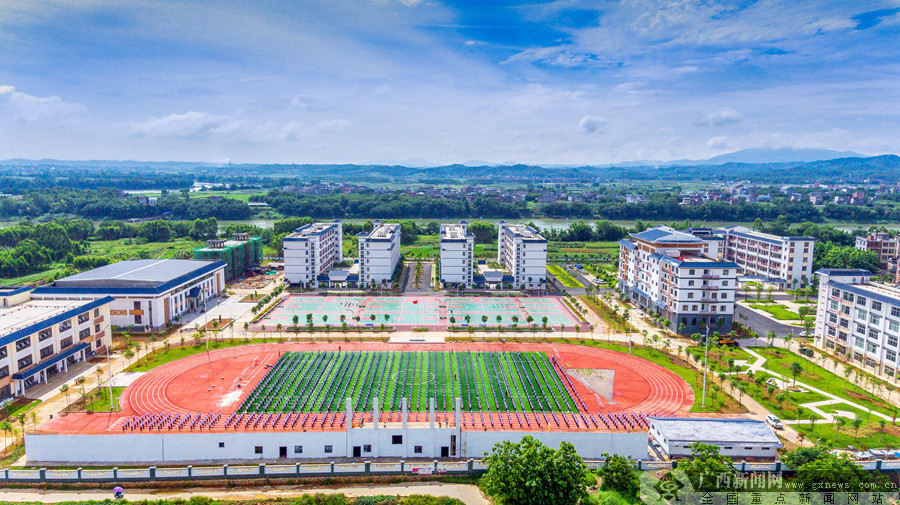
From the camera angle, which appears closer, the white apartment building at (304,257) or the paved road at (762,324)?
the paved road at (762,324)

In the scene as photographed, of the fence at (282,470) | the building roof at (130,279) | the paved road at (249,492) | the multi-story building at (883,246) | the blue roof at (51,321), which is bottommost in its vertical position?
the paved road at (249,492)

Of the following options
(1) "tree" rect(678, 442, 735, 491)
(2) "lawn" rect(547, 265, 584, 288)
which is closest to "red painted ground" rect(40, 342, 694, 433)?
(1) "tree" rect(678, 442, 735, 491)

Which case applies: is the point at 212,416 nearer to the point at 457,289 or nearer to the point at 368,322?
the point at 368,322

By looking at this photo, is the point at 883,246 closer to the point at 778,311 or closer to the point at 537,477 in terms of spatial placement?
the point at 778,311

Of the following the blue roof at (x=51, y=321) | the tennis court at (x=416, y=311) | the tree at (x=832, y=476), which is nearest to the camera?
the tree at (x=832, y=476)

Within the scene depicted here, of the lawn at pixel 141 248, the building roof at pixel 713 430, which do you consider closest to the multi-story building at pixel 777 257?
the building roof at pixel 713 430

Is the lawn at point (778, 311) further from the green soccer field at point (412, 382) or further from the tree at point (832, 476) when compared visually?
the tree at point (832, 476)
